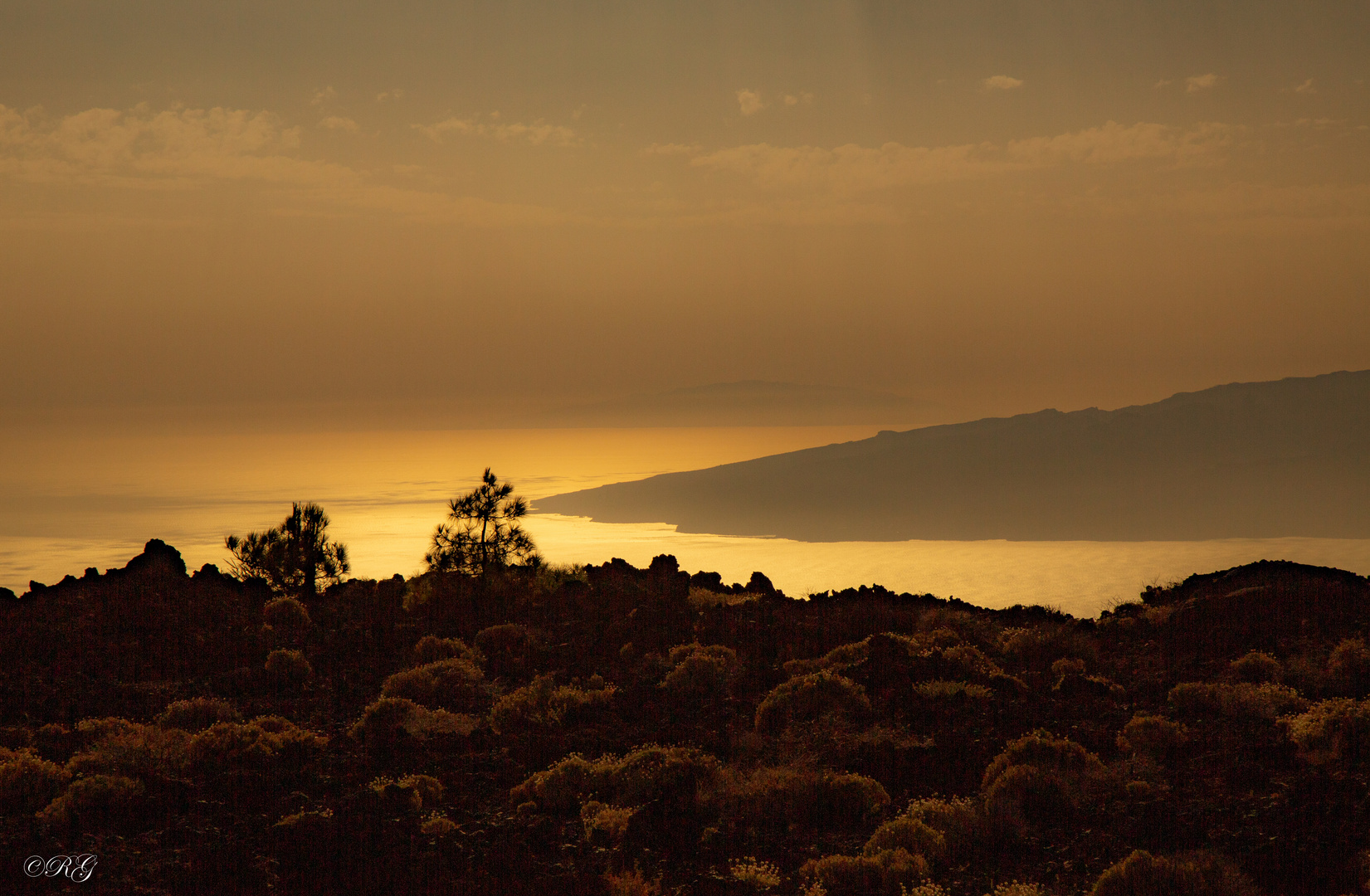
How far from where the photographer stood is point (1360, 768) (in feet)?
57.5

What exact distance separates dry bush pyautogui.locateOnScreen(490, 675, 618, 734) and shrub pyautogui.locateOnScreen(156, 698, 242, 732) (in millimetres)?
6277

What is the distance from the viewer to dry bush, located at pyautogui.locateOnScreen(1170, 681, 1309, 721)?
2216 cm

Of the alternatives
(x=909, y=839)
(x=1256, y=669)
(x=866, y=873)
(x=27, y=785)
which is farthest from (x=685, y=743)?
(x=1256, y=669)

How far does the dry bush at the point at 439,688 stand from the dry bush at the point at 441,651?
249cm

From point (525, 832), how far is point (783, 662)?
43.9 feet

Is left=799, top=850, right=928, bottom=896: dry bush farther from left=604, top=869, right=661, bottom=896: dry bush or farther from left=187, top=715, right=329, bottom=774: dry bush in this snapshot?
left=187, top=715, right=329, bottom=774: dry bush

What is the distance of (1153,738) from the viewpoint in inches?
814

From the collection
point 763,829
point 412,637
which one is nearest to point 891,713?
point 763,829

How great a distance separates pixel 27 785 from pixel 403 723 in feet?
24.0

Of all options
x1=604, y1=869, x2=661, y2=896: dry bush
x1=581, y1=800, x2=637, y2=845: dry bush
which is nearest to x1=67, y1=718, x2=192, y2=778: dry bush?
x1=581, y1=800, x2=637, y2=845: dry bush

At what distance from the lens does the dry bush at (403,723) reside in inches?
872

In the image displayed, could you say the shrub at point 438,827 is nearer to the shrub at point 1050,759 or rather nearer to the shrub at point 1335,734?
the shrub at point 1050,759

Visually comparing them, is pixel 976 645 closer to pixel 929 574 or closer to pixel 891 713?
pixel 891 713

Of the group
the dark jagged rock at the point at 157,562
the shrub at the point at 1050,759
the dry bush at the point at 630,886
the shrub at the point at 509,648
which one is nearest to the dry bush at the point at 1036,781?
the shrub at the point at 1050,759
